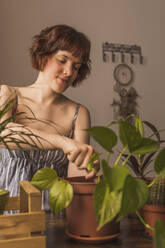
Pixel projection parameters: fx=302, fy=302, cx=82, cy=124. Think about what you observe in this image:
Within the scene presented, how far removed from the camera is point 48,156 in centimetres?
175

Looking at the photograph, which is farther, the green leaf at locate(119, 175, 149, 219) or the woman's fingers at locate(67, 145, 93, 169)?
the woman's fingers at locate(67, 145, 93, 169)

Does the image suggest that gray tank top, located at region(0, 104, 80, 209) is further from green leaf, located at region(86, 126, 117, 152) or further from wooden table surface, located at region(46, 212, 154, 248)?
green leaf, located at region(86, 126, 117, 152)

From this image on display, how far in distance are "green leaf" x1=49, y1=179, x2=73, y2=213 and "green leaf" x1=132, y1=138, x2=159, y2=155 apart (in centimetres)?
19

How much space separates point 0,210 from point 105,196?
34 cm

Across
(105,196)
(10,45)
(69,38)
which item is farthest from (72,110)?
(10,45)

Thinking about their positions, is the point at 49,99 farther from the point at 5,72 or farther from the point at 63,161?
the point at 5,72

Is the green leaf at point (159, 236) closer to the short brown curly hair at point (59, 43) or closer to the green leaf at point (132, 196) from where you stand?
the green leaf at point (132, 196)

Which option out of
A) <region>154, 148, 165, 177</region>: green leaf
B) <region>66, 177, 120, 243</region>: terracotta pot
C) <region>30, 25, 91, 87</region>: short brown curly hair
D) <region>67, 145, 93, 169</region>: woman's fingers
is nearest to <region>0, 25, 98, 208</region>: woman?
<region>30, 25, 91, 87</region>: short brown curly hair

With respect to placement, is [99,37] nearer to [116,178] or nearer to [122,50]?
[122,50]

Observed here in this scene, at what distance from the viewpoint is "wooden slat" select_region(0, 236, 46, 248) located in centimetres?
62

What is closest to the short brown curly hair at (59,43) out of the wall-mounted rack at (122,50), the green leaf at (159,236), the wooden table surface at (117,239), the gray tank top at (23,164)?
the gray tank top at (23,164)

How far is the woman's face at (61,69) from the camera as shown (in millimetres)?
1670

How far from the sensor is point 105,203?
46 cm

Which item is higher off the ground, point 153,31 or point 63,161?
point 153,31
